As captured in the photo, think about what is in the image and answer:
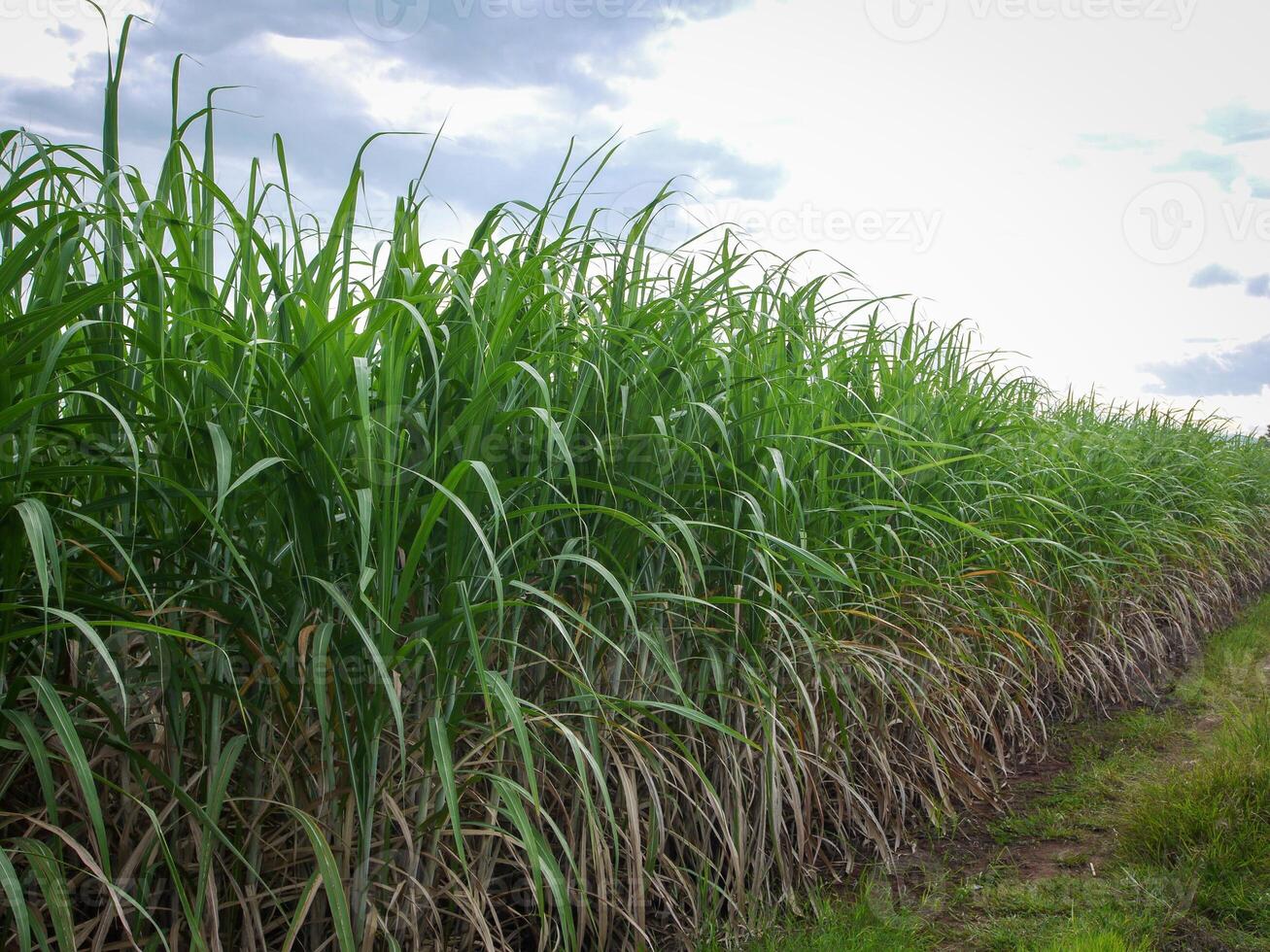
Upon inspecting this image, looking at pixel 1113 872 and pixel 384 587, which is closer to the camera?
pixel 384 587

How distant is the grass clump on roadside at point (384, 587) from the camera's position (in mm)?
1244

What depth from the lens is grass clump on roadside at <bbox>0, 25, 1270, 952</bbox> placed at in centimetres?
124

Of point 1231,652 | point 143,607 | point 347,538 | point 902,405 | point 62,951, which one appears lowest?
point 1231,652

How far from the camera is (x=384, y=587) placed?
1.22m

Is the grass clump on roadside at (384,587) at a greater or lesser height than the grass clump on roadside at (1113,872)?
greater

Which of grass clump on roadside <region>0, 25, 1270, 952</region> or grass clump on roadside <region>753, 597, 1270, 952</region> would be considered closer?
grass clump on roadside <region>0, 25, 1270, 952</region>

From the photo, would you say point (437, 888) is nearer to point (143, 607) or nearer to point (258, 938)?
point (258, 938)

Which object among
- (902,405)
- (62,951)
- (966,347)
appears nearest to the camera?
(62,951)

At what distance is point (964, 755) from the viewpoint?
308 cm

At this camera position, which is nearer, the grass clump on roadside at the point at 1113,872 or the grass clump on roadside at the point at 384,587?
the grass clump on roadside at the point at 384,587

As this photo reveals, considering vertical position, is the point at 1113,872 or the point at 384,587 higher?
the point at 384,587

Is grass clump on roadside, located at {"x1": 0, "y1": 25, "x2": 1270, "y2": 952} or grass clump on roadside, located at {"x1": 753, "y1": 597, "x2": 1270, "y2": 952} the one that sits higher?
grass clump on roadside, located at {"x1": 0, "y1": 25, "x2": 1270, "y2": 952}

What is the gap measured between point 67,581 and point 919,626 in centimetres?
212

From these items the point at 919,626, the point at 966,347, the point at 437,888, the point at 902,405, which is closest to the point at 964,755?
the point at 919,626
